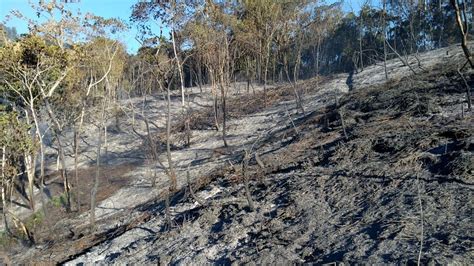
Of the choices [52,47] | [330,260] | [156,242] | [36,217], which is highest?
[52,47]

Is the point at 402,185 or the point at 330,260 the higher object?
the point at 402,185

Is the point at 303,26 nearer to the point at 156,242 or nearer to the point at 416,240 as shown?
the point at 156,242

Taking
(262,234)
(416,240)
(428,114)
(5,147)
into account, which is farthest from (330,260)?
(5,147)

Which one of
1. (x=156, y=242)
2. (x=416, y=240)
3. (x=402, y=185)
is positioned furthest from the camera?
(x=156, y=242)

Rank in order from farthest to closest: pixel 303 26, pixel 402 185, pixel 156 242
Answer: pixel 303 26, pixel 156 242, pixel 402 185

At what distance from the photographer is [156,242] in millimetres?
8992

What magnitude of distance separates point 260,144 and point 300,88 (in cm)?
1414

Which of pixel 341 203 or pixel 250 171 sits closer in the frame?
pixel 341 203

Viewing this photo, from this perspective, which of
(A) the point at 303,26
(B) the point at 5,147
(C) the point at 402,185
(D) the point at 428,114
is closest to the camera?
(C) the point at 402,185

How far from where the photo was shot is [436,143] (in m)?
8.36

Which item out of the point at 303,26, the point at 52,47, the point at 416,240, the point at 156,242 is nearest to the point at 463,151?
the point at 416,240

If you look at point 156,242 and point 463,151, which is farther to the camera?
point 156,242

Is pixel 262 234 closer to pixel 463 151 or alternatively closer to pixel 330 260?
pixel 330 260

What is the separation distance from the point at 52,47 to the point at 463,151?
13.0 metres
